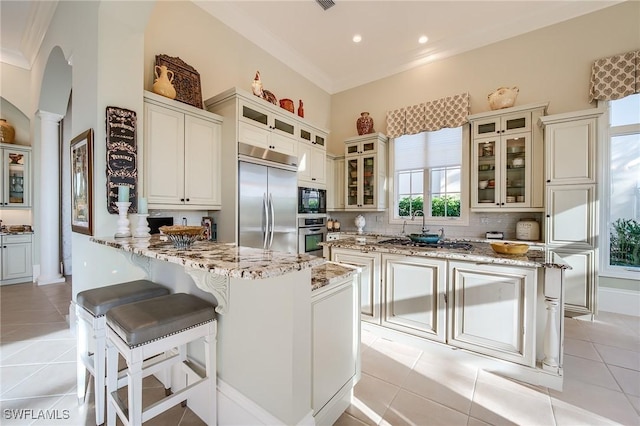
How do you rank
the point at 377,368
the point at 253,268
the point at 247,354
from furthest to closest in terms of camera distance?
the point at 377,368 → the point at 247,354 → the point at 253,268

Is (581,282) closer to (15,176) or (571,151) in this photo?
(571,151)

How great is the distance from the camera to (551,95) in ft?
11.4

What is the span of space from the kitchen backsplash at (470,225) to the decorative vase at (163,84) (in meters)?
3.52

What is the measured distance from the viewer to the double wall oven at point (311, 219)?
13.3 feet

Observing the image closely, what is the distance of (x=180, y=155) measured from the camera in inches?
105

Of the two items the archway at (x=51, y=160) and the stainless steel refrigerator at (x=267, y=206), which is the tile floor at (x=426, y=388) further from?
the archway at (x=51, y=160)

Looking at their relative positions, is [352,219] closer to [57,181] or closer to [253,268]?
[253,268]

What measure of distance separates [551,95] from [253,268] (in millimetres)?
4499

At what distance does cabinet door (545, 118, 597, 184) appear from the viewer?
9.85ft

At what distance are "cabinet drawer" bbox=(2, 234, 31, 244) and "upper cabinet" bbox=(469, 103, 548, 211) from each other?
23.1 ft

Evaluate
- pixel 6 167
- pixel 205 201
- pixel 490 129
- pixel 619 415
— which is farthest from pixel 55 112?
pixel 619 415

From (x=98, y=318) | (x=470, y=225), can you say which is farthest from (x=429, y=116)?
(x=98, y=318)

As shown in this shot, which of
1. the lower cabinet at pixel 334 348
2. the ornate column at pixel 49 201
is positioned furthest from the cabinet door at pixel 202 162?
the ornate column at pixel 49 201

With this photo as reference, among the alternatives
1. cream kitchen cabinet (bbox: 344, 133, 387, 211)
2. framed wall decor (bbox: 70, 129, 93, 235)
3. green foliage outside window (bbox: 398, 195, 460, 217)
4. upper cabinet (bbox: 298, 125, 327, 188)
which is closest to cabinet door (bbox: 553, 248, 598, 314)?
green foliage outside window (bbox: 398, 195, 460, 217)
